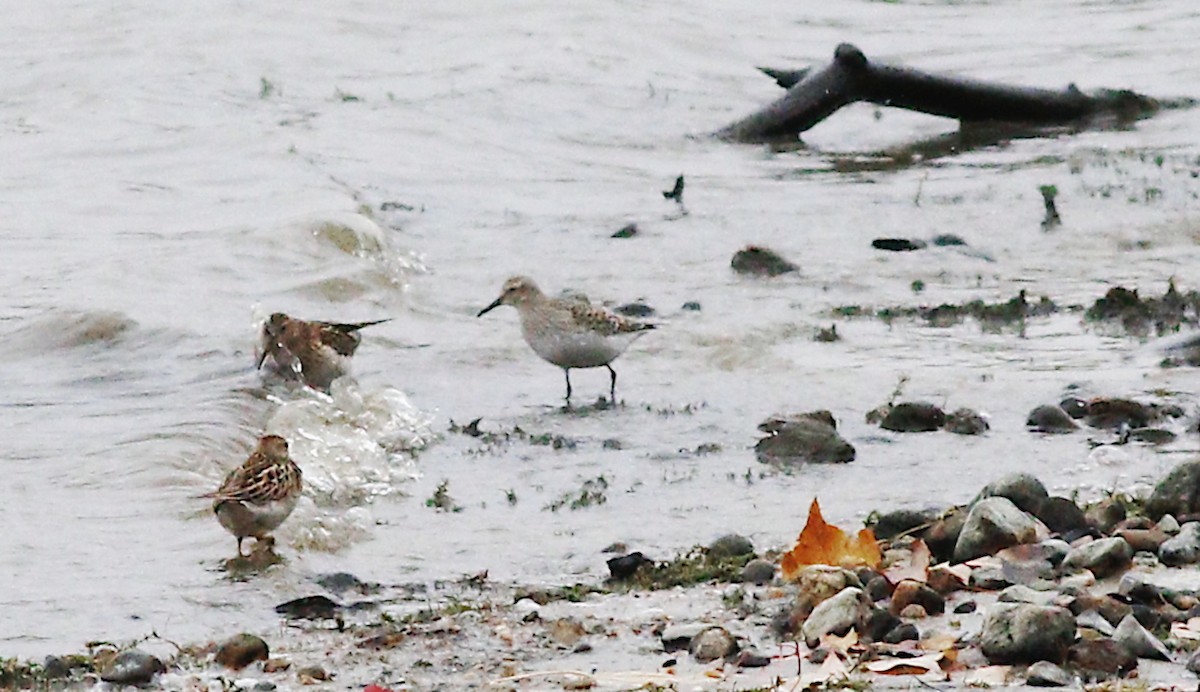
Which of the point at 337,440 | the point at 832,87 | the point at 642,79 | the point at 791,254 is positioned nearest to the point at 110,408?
the point at 337,440

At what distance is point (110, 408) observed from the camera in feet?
35.4

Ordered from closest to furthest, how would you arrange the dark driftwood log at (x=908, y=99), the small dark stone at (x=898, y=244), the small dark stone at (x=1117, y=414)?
the small dark stone at (x=1117, y=414), the small dark stone at (x=898, y=244), the dark driftwood log at (x=908, y=99)

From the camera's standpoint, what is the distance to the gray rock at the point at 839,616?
5.76 metres

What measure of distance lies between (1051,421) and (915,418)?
61 cm

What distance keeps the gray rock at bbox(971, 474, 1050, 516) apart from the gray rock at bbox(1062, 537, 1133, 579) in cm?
60

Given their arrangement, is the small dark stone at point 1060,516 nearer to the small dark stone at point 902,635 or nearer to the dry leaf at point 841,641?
the small dark stone at point 902,635

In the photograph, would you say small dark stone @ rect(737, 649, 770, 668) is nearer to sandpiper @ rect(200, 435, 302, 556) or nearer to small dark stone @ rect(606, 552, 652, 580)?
small dark stone @ rect(606, 552, 652, 580)

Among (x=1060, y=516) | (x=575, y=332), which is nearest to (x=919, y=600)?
(x=1060, y=516)

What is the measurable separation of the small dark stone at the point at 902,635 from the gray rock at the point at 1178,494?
169 centimetres

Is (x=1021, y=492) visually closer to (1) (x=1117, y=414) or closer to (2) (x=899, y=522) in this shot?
(2) (x=899, y=522)

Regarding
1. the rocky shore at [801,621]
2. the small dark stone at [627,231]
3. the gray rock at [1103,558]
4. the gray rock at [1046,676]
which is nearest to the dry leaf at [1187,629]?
the rocky shore at [801,621]

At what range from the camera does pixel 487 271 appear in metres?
13.8

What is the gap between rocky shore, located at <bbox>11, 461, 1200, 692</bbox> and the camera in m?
5.40

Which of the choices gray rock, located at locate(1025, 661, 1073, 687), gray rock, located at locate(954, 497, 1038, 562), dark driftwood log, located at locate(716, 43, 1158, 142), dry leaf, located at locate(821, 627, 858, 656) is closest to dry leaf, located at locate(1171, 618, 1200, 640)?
gray rock, located at locate(1025, 661, 1073, 687)
